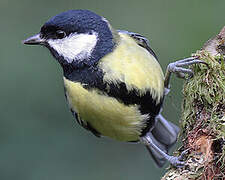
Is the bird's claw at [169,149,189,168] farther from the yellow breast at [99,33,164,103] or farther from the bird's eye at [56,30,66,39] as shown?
the bird's eye at [56,30,66,39]

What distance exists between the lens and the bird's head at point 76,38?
100 inches

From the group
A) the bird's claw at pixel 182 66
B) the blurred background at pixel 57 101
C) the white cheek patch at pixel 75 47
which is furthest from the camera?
the blurred background at pixel 57 101

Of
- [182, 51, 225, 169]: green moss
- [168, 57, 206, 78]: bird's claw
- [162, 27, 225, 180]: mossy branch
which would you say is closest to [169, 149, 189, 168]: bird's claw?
[162, 27, 225, 180]: mossy branch

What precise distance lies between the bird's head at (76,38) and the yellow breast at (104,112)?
16cm

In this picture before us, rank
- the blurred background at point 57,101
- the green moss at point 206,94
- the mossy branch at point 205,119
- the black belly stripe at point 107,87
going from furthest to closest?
the blurred background at point 57,101
the black belly stripe at point 107,87
the green moss at point 206,94
the mossy branch at point 205,119

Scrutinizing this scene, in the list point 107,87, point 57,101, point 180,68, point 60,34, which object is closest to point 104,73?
point 107,87

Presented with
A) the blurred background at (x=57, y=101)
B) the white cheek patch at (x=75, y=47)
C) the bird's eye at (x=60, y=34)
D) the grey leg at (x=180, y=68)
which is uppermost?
the bird's eye at (x=60, y=34)

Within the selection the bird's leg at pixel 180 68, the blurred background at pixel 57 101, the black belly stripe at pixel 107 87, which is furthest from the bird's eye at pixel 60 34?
the blurred background at pixel 57 101

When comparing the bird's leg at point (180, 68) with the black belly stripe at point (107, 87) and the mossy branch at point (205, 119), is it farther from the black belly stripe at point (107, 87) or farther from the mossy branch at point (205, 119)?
the black belly stripe at point (107, 87)

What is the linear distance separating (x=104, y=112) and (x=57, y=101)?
1533 mm

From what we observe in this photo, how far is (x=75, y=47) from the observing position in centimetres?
257

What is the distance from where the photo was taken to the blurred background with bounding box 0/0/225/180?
→ 3.77 metres

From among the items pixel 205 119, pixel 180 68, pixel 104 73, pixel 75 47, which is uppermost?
pixel 75 47

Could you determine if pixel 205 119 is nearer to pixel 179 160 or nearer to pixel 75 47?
pixel 179 160
